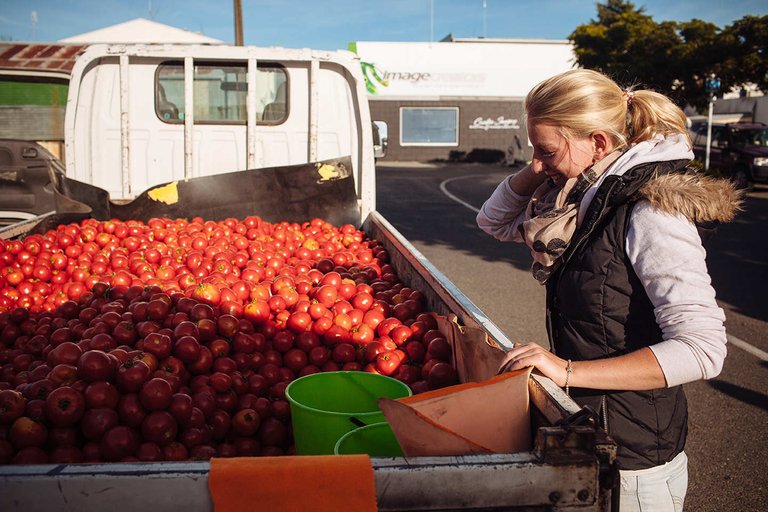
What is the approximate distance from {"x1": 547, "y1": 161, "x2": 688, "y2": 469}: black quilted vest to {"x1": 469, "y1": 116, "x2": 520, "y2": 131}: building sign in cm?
3820

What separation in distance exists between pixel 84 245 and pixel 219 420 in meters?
2.85

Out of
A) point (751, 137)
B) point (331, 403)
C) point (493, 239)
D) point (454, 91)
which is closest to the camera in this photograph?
point (331, 403)

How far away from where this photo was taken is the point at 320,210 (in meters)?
6.37

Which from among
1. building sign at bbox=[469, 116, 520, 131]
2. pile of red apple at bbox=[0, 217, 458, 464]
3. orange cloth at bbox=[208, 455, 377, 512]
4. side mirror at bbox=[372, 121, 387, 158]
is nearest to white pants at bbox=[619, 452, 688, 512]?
pile of red apple at bbox=[0, 217, 458, 464]

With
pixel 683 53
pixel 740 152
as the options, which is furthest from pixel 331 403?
pixel 683 53

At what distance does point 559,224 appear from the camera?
2.30 metres

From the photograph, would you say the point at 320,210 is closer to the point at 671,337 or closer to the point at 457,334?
the point at 457,334

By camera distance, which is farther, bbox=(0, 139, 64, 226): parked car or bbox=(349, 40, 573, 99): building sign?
bbox=(349, 40, 573, 99): building sign

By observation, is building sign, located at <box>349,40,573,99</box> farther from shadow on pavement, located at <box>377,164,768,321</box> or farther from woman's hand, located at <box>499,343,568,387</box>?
woman's hand, located at <box>499,343,568,387</box>

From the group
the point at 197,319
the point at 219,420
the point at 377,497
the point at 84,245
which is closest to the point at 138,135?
the point at 84,245

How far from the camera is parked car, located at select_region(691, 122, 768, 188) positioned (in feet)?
64.8

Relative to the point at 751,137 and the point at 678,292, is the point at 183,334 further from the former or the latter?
the point at 751,137

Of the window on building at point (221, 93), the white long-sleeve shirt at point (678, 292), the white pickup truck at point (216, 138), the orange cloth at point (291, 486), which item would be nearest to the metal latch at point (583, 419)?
the white long-sleeve shirt at point (678, 292)

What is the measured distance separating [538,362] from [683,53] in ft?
101
